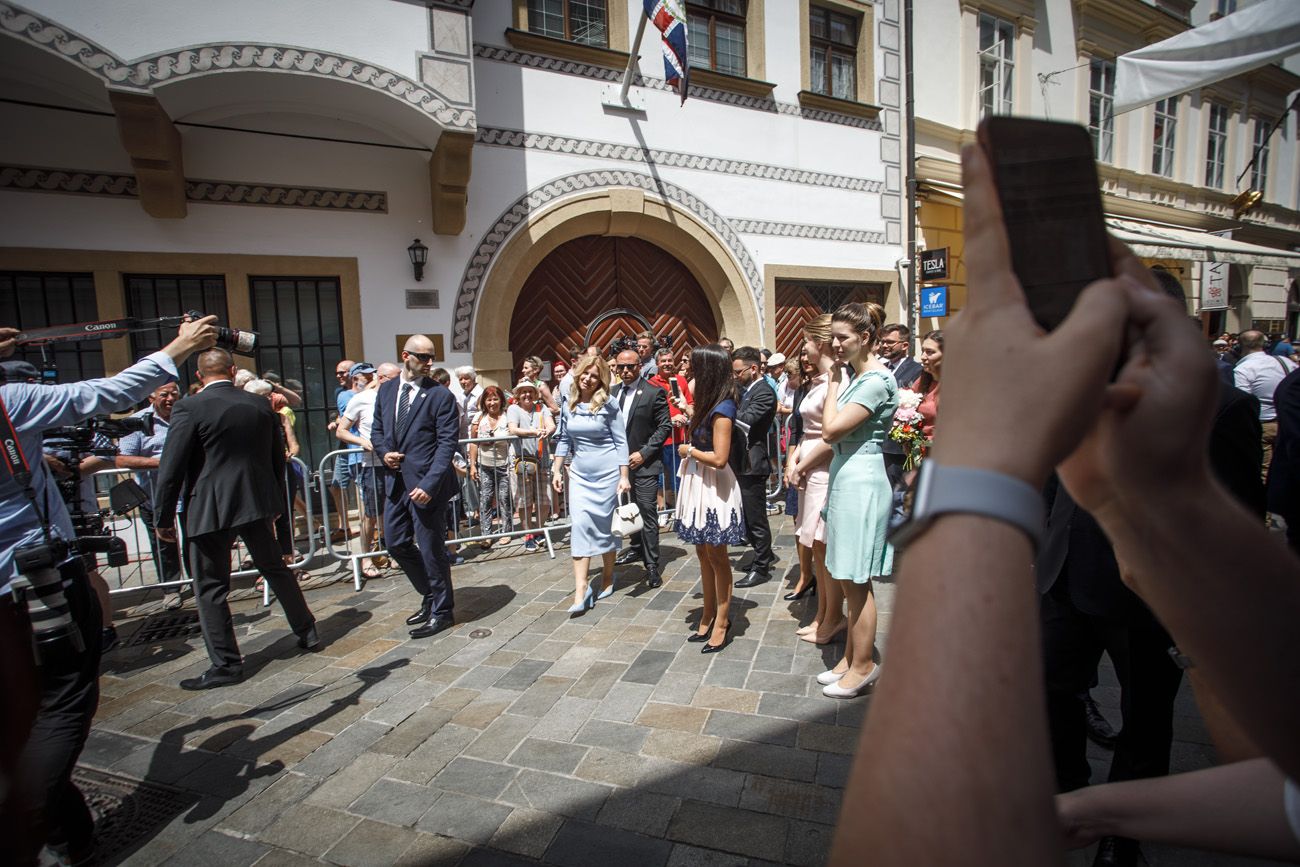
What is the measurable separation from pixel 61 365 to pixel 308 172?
344 cm

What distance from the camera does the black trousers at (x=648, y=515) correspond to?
5.43 meters

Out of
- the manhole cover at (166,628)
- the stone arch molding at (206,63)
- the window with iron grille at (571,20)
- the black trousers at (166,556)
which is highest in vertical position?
the window with iron grille at (571,20)

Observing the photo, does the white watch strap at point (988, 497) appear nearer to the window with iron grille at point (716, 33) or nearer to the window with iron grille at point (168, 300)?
the window with iron grille at point (168, 300)

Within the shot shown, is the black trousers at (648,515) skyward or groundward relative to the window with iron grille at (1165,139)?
groundward

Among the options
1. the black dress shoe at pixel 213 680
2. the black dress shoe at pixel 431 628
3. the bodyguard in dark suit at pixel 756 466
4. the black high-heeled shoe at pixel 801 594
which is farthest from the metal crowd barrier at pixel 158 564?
the black high-heeled shoe at pixel 801 594

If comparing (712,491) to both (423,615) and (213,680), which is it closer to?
(423,615)

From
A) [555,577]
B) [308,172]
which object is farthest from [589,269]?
[555,577]

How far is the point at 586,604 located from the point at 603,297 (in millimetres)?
5997

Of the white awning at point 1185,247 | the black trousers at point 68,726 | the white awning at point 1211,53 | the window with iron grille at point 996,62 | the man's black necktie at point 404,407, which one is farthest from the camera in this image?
the window with iron grille at point 996,62

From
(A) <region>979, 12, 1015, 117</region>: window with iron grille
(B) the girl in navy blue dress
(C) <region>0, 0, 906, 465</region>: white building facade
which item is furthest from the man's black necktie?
(A) <region>979, 12, 1015, 117</region>: window with iron grille

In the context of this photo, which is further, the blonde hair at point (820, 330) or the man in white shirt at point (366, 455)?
the man in white shirt at point (366, 455)

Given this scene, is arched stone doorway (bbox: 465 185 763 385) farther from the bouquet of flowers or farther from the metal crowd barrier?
the bouquet of flowers

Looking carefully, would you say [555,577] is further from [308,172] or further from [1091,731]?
[308,172]

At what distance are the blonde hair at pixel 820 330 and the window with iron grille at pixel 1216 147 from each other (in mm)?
20609
